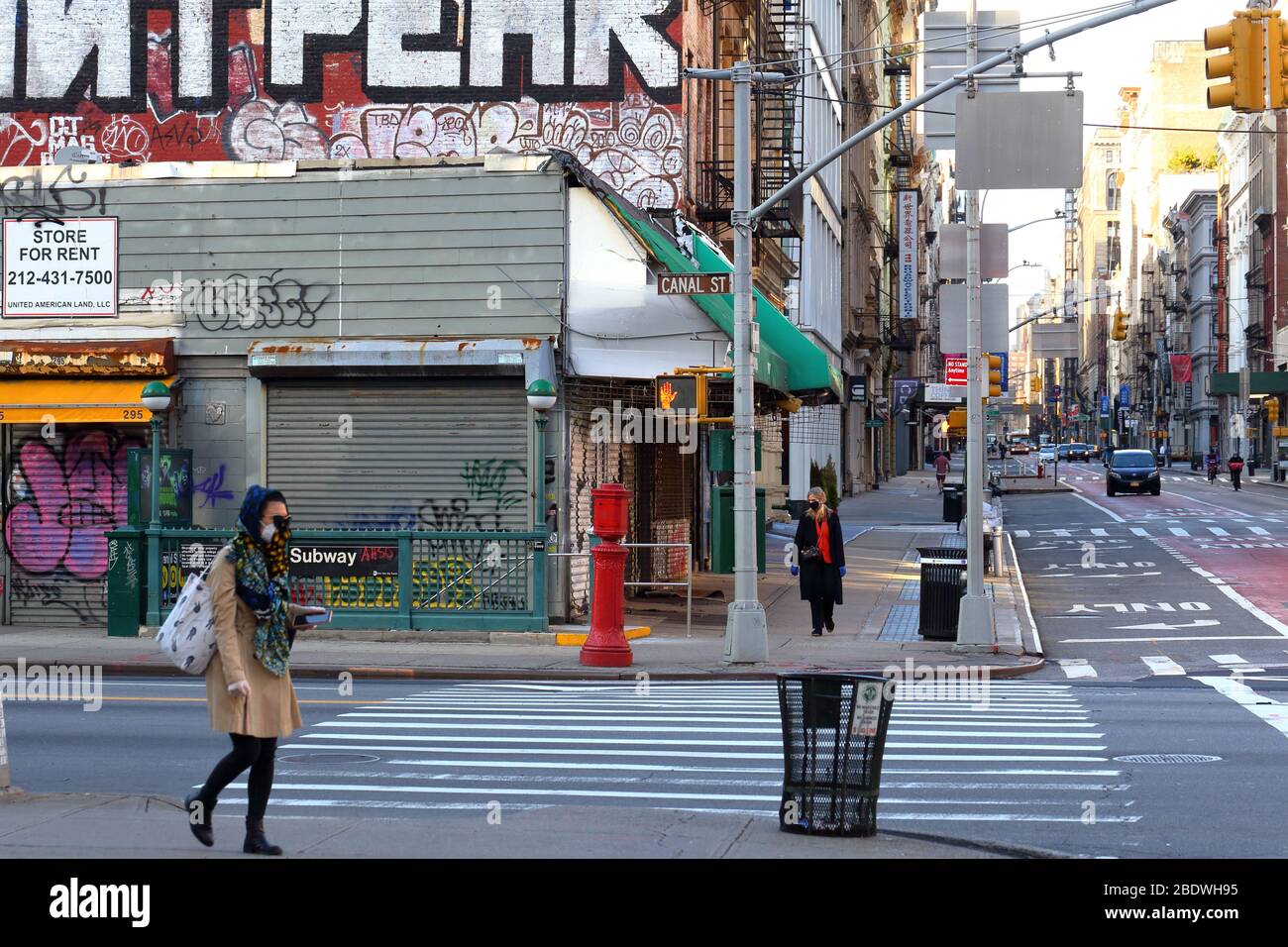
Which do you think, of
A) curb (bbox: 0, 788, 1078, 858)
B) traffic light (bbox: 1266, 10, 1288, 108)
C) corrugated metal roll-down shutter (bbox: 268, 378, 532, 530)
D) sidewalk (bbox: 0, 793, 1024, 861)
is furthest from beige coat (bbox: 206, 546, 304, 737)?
corrugated metal roll-down shutter (bbox: 268, 378, 532, 530)

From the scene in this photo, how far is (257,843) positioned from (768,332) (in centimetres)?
1711

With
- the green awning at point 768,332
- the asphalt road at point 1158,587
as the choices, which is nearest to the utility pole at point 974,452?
the asphalt road at point 1158,587

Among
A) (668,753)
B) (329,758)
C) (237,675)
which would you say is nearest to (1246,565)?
(668,753)

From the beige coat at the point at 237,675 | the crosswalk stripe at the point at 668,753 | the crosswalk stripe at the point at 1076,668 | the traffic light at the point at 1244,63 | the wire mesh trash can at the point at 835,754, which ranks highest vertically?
the traffic light at the point at 1244,63

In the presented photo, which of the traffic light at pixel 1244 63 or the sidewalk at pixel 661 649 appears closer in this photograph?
the traffic light at pixel 1244 63

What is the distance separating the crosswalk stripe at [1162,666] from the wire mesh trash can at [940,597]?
7.87 ft

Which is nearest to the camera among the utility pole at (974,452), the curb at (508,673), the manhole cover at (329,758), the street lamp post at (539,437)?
the manhole cover at (329,758)

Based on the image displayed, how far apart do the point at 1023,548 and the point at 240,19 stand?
21635mm

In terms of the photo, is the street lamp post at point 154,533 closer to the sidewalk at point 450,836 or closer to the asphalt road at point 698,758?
the asphalt road at point 698,758

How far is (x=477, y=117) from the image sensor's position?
30031 mm

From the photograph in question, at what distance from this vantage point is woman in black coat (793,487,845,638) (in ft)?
70.4

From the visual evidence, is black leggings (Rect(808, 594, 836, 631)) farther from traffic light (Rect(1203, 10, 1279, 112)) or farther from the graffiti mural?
the graffiti mural

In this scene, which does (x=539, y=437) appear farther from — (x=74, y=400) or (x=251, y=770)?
(x=251, y=770)

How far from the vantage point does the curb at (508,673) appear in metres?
17.9
